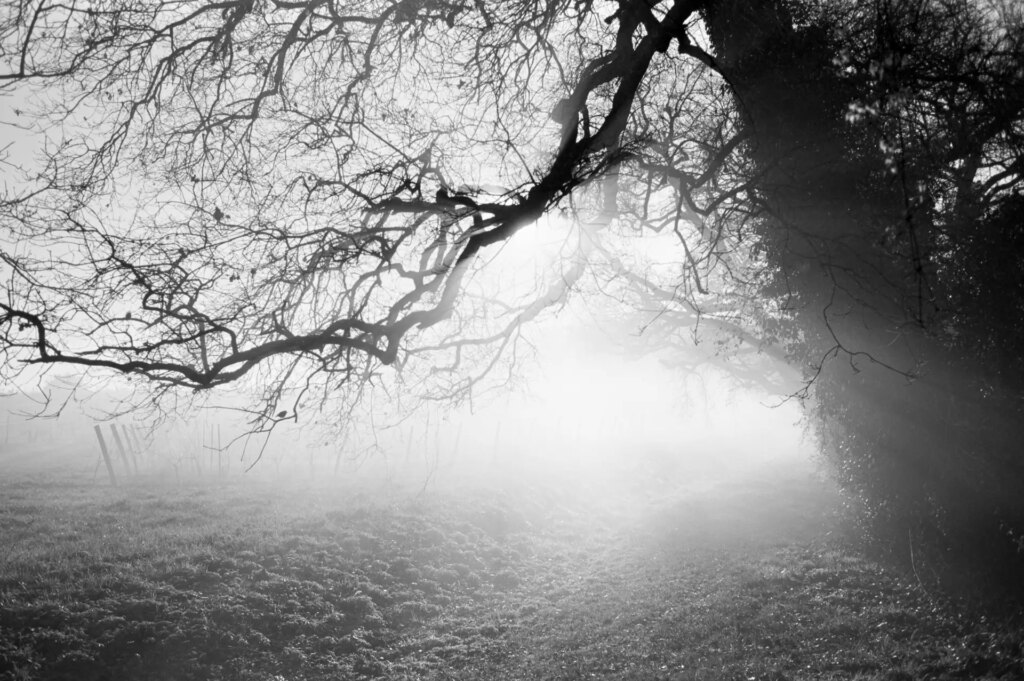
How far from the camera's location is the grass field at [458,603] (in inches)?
280

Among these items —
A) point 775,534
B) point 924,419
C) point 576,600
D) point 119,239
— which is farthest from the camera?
point 775,534

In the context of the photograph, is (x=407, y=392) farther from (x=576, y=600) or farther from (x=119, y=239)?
(x=576, y=600)

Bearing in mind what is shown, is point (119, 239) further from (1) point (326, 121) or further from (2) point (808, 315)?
(2) point (808, 315)

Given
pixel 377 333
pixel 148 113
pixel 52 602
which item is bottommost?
pixel 52 602

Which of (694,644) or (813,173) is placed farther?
(694,644)

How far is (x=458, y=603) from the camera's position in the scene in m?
11.3

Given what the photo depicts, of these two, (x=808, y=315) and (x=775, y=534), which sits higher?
(x=808, y=315)

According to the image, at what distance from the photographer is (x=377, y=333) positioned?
5191 mm

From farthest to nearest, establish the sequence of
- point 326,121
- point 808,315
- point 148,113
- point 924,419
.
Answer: point 808,315 → point 924,419 → point 148,113 → point 326,121

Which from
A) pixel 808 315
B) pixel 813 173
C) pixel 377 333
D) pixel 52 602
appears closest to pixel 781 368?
pixel 808 315

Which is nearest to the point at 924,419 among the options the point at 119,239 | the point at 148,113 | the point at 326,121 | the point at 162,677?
the point at 326,121

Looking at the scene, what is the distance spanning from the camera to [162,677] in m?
7.66

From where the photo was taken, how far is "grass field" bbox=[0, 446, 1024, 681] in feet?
23.4

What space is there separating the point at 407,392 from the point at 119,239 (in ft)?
16.7
